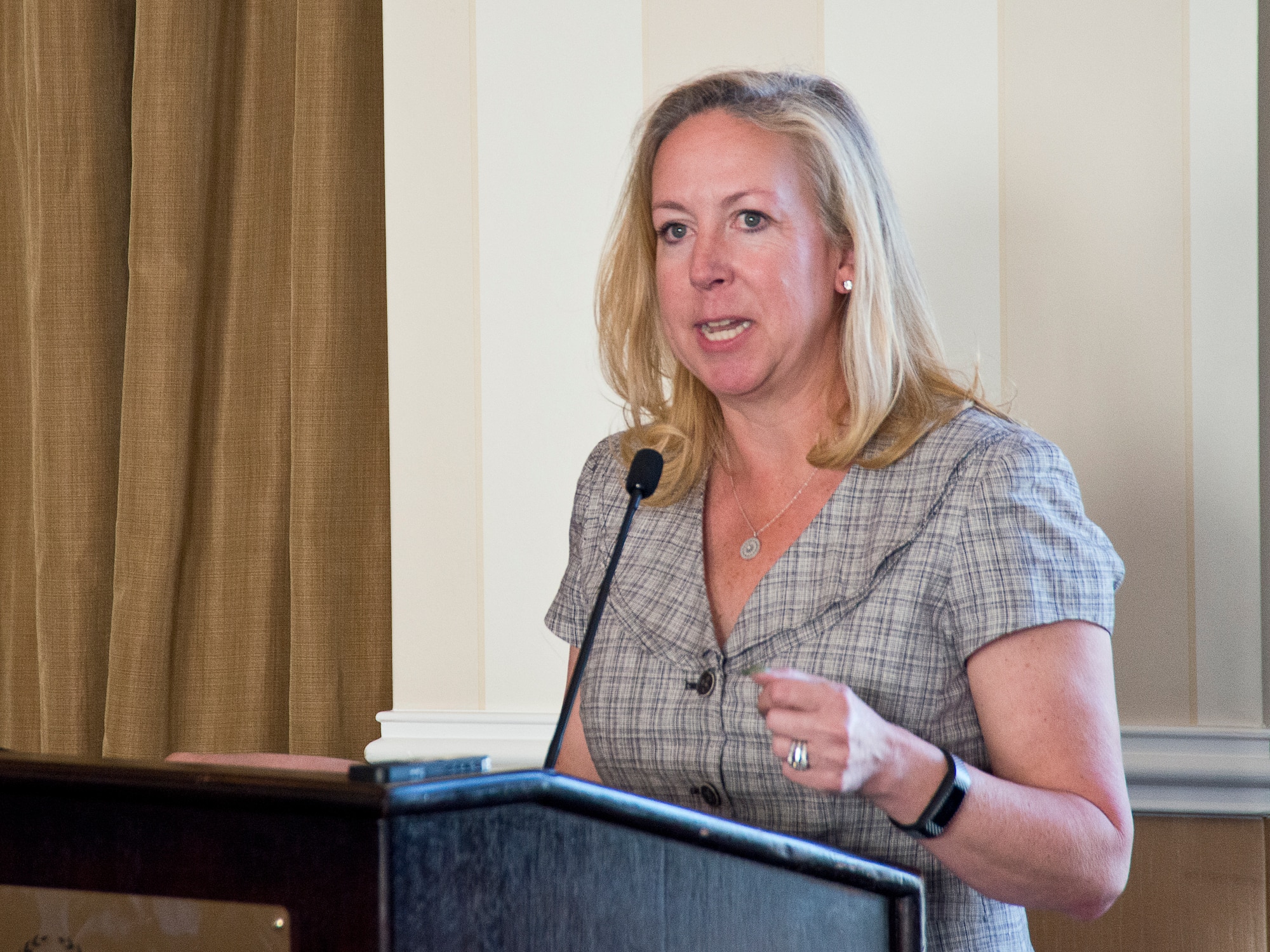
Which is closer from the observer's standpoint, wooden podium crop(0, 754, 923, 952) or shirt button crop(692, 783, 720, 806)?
wooden podium crop(0, 754, 923, 952)

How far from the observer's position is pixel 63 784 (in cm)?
69

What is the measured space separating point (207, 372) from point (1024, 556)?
1641 millimetres

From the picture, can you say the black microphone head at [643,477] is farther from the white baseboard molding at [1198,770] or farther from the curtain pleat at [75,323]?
the curtain pleat at [75,323]

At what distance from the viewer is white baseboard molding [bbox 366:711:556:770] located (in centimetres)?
179

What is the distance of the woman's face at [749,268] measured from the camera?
142 centimetres

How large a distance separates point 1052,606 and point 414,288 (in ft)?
3.55

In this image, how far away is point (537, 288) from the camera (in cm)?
181

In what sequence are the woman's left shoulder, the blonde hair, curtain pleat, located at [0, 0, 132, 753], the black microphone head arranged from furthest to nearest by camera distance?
curtain pleat, located at [0, 0, 132, 753] → the blonde hair → the woman's left shoulder → the black microphone head

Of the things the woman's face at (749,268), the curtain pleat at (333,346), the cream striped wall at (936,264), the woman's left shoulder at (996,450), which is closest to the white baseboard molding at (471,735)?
the cream striped wall at (936,264)

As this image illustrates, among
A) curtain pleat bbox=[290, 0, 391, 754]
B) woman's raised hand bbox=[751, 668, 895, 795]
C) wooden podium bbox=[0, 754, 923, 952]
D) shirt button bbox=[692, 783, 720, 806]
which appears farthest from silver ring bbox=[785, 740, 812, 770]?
curtain pleat bbox=[290, 0, 391, 754]

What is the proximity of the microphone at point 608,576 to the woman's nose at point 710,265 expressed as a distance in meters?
0.34

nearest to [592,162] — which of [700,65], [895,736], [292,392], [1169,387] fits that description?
[700,65]

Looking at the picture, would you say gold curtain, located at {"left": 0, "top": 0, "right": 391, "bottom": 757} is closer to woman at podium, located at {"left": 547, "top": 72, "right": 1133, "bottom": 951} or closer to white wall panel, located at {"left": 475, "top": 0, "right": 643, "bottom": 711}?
white wall panel, located at {"left": 475, "top": 0, "right": 643, "bottom": 711}

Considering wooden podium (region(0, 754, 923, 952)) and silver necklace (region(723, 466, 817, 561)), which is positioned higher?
silver necklace (region(723, 466, 817, 561))
